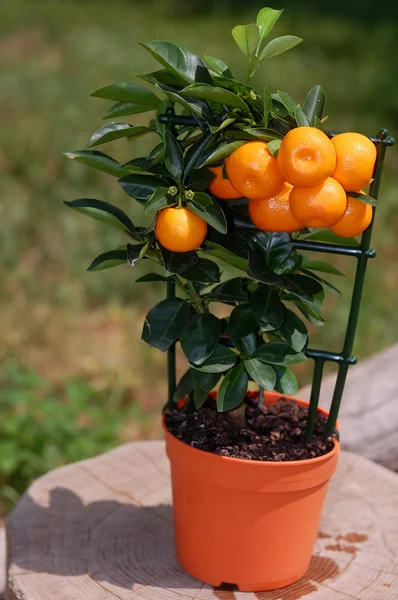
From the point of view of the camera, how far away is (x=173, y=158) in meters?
1.32

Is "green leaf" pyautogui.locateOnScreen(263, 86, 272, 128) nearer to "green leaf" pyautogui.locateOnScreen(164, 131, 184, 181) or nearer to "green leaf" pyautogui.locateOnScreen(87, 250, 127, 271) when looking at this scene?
"green leaf" pyautogui.locateOnScreen(164, 131, 184, 181)

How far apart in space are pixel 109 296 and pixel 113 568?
7.66 feet

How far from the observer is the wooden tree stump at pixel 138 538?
1.52 meters

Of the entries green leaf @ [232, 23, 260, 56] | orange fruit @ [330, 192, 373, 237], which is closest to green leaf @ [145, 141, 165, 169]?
green leaf @ [232, 23, 260, 56]

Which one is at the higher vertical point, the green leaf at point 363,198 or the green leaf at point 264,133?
the green leaf at point 264,133

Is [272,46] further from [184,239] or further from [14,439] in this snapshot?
[14,439]

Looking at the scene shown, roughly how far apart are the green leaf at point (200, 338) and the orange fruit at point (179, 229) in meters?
0.18

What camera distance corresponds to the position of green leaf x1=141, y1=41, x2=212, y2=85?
51.5 inches

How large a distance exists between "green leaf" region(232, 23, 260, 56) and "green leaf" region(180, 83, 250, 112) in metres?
0.10

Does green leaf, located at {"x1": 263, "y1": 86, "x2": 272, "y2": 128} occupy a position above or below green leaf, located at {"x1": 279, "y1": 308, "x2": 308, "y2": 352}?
above

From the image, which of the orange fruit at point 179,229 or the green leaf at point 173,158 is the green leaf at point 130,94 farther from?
the orange fruit at point 179,229

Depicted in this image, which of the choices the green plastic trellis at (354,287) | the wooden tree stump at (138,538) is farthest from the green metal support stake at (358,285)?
the wooden tree stump at (138,538)

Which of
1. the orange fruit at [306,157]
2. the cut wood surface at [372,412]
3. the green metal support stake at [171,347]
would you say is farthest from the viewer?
the cut wood surface at [372,412]

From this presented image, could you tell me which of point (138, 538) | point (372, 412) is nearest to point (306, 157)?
point (138, 538)
